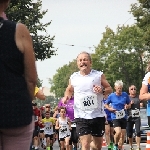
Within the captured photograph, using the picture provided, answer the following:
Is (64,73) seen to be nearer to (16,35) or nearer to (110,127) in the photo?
(110,127)

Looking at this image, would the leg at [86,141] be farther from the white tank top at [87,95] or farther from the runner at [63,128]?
the runner at [63,128]

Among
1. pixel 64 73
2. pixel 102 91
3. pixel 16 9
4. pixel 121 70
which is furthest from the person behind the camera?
pixel 64 73

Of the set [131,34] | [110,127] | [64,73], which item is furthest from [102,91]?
[64,73]

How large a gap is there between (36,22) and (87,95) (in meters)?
34.9

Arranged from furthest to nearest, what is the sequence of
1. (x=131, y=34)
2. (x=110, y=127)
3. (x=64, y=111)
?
(x=131, y=34) < (x=110, y=127) < (x=64, y=111)

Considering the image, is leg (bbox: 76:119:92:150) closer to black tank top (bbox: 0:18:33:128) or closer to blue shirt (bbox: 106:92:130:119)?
black tank top (bbox: 0:18:33:128)

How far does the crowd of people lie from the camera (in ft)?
14.5

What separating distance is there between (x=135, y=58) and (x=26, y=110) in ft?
206

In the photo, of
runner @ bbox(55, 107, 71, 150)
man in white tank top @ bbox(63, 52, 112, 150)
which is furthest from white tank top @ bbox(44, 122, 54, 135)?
man in white tank top @ bbox(63, 52, 112, 150)

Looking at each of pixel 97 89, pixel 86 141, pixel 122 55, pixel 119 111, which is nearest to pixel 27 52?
pixel 97 89

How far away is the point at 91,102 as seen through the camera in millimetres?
10469

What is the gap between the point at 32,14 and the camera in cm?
4453

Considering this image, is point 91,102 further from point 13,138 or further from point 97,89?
point 13,138

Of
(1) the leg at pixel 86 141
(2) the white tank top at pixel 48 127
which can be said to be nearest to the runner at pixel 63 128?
(2) the white tank top at pixel 48 127
